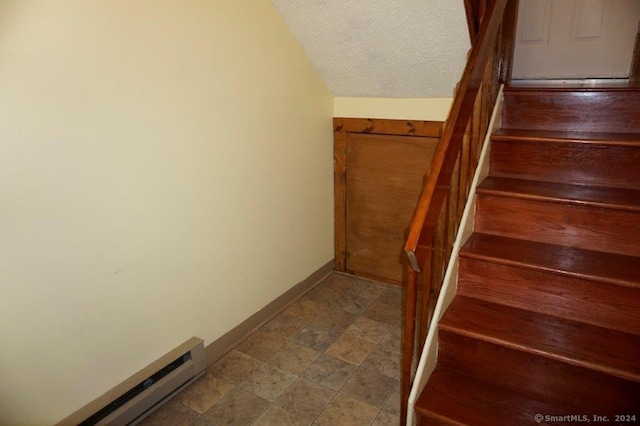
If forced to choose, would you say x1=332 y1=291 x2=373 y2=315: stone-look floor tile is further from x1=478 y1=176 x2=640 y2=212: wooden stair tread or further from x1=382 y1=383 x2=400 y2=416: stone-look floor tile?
x1=478 y1=176 x2=640 y2=212: wooden stair tread

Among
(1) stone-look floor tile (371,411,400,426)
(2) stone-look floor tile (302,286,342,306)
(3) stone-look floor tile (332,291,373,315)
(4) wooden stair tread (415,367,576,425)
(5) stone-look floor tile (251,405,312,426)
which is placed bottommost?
(1) stone-look floor tile (371,411,400,426)

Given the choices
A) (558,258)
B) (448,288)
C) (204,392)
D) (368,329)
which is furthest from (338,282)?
(558,258)

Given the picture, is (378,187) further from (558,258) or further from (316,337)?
(558,258)

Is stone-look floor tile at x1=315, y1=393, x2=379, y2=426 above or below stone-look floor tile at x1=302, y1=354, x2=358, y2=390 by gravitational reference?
below

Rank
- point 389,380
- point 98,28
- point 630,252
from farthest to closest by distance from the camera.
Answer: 1. point 389,380
2. point 630,252
3. point 98,28

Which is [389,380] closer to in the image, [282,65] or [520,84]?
[282,65]

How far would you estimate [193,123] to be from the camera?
2.03 metres

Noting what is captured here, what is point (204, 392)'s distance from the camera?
82.6 inches

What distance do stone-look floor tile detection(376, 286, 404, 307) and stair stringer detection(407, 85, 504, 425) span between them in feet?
3.58

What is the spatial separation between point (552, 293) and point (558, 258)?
154mm

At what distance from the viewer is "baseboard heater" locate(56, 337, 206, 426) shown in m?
1.74

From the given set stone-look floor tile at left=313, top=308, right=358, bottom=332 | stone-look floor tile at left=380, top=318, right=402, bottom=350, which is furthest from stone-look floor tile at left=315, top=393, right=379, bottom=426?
stone-look floor tile at left=313, top=308, right=358, bottom=332

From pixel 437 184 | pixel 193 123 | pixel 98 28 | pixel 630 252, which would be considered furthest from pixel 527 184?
pixel 98 28

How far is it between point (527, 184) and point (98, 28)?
6.57ft
